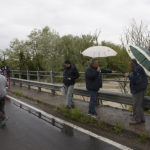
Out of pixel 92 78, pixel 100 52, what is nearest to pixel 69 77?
pixel 92 78

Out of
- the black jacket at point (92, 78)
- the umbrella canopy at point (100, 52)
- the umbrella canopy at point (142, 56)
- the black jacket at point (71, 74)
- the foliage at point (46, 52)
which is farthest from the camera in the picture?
the foliage at point (46, 52)

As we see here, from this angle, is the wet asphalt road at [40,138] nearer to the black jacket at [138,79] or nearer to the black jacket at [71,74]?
→ the black jacket at [138,79]

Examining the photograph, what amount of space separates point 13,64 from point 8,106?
3542cm

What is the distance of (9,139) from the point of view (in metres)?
4.83

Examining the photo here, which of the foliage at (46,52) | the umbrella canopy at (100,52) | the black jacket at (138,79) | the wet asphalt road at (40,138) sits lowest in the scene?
the wet asphalt road at (40,138)

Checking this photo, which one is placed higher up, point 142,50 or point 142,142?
point 142,50

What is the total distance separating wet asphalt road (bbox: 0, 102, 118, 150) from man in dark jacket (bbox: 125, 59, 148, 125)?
1348 millimetres

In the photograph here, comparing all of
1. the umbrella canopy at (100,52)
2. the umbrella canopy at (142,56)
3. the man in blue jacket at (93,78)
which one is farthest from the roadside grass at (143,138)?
the umbrella canopy at (100,52)

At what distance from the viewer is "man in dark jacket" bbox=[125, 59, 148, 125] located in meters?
4.84

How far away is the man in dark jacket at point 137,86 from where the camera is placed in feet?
15.9

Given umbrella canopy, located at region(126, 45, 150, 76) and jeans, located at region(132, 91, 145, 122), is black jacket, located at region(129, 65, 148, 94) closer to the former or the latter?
jeans, located at region(132, 91, 145, 122)

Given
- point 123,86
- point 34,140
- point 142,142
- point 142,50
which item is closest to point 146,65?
point 142,50

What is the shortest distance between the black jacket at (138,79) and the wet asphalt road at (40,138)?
1.61 m

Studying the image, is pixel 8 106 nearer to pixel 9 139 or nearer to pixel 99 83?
pixel 9 139
